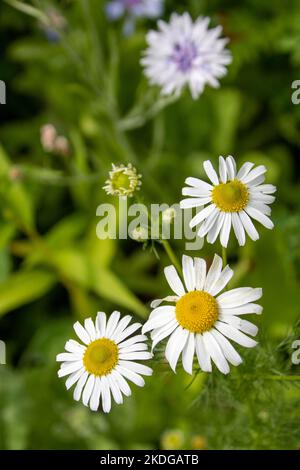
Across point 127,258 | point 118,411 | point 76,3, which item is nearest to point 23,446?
point 118,411

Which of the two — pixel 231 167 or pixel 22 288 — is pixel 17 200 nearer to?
pixel 22 288

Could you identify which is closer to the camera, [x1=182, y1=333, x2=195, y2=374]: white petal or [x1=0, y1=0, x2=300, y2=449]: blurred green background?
[x1=182, y1=333, x2=195, y2=374]: white petal

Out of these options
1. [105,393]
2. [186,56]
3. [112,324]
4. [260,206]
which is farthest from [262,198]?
[186,56]

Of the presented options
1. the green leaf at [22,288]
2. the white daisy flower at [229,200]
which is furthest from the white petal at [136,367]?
the green leaf at [22,288]

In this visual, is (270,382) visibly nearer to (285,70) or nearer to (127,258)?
(127,258)

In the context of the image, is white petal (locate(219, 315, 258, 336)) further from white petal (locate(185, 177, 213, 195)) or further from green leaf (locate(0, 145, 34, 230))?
green leaf (locate(0, 145, 34, 230))

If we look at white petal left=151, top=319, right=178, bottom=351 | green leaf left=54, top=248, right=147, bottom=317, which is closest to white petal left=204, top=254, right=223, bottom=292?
white petal left=151, top=319, right=178, bottom=351

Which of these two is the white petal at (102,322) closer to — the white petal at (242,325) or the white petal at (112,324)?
the white petal at (112,324)
